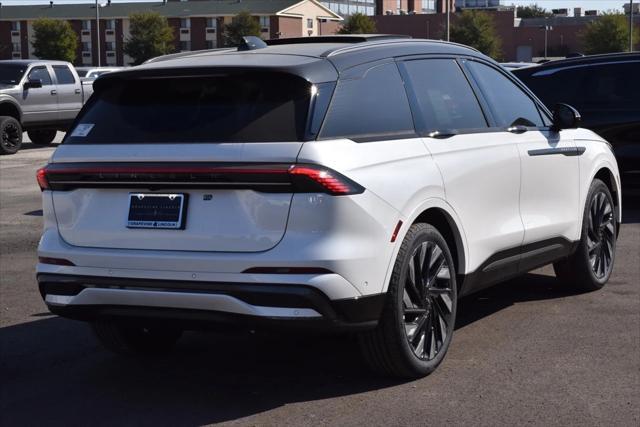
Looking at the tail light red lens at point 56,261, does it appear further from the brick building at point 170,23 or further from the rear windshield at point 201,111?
the brick building at point 170,23

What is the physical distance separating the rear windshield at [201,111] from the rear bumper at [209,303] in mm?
691

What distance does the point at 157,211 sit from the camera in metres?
5.09

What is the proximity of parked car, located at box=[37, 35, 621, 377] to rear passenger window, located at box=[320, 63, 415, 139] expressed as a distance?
0.03 feet

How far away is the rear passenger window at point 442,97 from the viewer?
19.4 ft

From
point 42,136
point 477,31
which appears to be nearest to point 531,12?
point 477,31

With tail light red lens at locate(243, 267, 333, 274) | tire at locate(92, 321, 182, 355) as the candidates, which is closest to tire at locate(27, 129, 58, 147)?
tire at locate(92, 321, 182, 355)

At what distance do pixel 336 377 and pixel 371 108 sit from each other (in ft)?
4.76

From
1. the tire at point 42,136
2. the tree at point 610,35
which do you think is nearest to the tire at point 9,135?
the tire at point 42,136

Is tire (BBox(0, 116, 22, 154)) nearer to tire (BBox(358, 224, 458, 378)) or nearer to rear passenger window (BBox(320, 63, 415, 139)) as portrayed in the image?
rear passenger window (BBox(320, 63, 415, 139))

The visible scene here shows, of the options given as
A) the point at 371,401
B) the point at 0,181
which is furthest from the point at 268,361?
the point at 0,181

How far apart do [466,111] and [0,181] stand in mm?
12334

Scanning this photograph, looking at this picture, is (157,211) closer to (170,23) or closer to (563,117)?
(563,117)

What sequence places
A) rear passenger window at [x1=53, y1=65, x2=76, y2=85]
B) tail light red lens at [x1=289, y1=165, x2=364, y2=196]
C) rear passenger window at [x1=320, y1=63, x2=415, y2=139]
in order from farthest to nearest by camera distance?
rear passenger window at [x1=53, y1=65, x2=76, y2=85] < rear passenger window at [x1=320, y1=63, x2=415, y2=139] < tail light red lens at [x1=289, y1=165, x2=364, y2=196]

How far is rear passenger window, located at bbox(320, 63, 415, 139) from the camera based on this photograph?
5176mm
